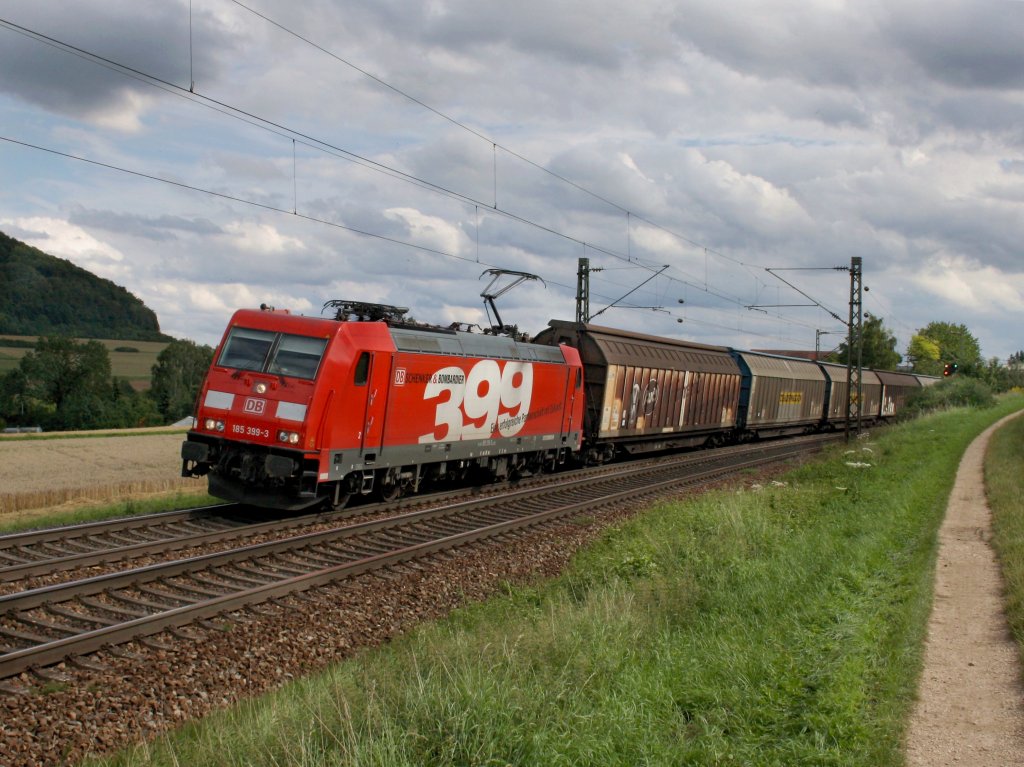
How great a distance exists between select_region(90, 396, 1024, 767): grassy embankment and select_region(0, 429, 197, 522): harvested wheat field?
479 inches

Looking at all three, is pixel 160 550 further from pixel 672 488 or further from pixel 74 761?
pixel 672 488

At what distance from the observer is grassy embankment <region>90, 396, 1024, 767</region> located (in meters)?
5.50

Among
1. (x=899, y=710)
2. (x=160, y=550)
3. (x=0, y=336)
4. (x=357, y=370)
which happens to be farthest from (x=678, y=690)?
(x=0, y=336)

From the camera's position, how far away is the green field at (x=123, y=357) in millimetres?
93519

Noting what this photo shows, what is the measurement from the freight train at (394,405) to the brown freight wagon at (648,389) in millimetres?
63

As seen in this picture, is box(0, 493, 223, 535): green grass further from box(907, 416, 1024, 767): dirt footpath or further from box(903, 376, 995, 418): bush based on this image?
box(903, 376, 995, 418): bush

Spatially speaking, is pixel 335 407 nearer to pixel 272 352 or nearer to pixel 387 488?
pixel 272 352

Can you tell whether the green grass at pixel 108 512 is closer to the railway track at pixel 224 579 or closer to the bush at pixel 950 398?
the railway track at pixel 224 579

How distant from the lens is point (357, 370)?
47.5ft

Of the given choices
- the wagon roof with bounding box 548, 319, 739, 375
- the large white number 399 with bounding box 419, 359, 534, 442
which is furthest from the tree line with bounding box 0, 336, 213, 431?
the large white number 399 with bounding box 419, 359, 534, 442

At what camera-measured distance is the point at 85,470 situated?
36562 millimetres

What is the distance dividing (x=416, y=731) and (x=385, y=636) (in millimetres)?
3874

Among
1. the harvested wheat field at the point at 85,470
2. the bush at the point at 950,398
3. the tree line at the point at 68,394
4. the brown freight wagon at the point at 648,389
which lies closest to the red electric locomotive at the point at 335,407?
the harvested wheat field at the point at 85,470

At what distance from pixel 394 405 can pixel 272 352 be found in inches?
91.5
